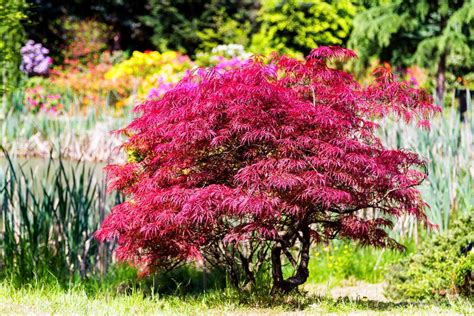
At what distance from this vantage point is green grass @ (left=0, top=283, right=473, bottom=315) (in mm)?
3984

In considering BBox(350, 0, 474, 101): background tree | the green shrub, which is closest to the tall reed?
the green shrub

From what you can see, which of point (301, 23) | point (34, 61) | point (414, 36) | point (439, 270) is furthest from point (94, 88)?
A: point (439, 270)

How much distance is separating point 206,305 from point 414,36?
11799 mm

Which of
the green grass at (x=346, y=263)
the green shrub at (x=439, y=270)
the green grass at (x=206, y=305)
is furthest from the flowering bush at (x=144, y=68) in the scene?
the green grass at (x=206, y=305)

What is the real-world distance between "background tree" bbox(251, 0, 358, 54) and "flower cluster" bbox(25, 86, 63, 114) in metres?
5.56

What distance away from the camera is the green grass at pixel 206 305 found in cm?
398

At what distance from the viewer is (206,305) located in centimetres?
426

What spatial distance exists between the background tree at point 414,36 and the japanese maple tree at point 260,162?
9277mm

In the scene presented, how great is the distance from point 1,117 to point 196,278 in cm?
615

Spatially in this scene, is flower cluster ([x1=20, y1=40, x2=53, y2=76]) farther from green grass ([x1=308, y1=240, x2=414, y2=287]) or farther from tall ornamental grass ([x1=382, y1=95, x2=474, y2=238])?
green grass ([x1=308, y1=240, x2=414, y2=287])

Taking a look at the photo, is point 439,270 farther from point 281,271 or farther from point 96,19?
point 96,19

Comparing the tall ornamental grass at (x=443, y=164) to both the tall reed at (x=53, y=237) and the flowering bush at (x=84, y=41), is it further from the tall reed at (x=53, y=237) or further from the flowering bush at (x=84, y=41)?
the flowering bush at (x=84, y=41)

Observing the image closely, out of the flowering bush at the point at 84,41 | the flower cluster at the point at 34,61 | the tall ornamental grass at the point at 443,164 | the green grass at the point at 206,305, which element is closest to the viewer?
the green grass at the point at 206,305

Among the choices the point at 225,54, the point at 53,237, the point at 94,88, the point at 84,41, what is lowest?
the point at 53,237
